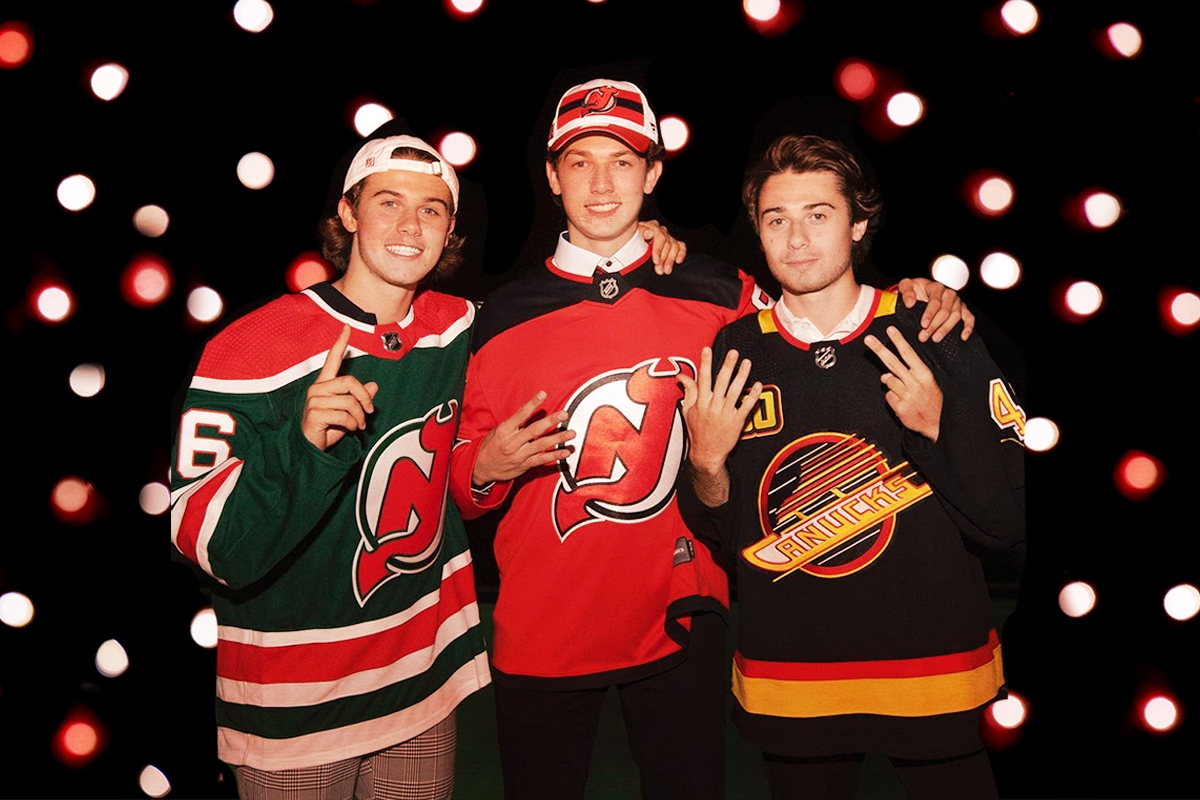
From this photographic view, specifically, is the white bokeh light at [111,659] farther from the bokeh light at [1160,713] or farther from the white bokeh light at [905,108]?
the bokeh light at [1160,713]

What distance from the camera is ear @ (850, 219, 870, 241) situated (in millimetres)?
1957

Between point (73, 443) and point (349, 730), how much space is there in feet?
3.28

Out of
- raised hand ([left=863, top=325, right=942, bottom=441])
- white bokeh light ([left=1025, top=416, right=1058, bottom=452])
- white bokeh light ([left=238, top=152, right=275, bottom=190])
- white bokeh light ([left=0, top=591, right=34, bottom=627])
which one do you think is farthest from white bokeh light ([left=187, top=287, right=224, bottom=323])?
white bokeh light ([left=1025, top=416, right=1058, bottom=452])

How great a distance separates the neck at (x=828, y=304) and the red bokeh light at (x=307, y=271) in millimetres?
1054

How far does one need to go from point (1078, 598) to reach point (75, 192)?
98.0 inches

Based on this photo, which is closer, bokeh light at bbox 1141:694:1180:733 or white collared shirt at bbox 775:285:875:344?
white collared shirt at bbox 775:285:875:344

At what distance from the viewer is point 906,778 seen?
188 centimetres

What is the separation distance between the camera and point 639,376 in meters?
2.01

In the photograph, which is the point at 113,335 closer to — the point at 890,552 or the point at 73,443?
the point at 73,443

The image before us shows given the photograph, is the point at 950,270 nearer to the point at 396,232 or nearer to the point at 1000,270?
the point at 1000,270

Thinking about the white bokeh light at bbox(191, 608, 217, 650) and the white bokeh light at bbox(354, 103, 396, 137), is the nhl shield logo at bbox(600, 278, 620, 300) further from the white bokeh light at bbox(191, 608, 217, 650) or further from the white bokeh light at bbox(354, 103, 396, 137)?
the white bokeh light at bbox(191, 608, 217, 650)

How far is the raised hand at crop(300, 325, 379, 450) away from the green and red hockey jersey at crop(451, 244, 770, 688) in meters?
0.31

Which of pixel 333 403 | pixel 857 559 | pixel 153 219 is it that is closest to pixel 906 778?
pixel 857 559

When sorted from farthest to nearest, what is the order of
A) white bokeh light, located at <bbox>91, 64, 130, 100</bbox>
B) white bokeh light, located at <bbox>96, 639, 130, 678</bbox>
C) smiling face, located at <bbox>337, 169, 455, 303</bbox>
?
1. white bokeh light, located at <bbox>96, 639, 130, 678</bbox>
2. white bokeh light, located at <bbox>91, 64, 130, 100</bbox>
3. smiling face, located at <bbox>337, 169, 455, 303</bbox>
